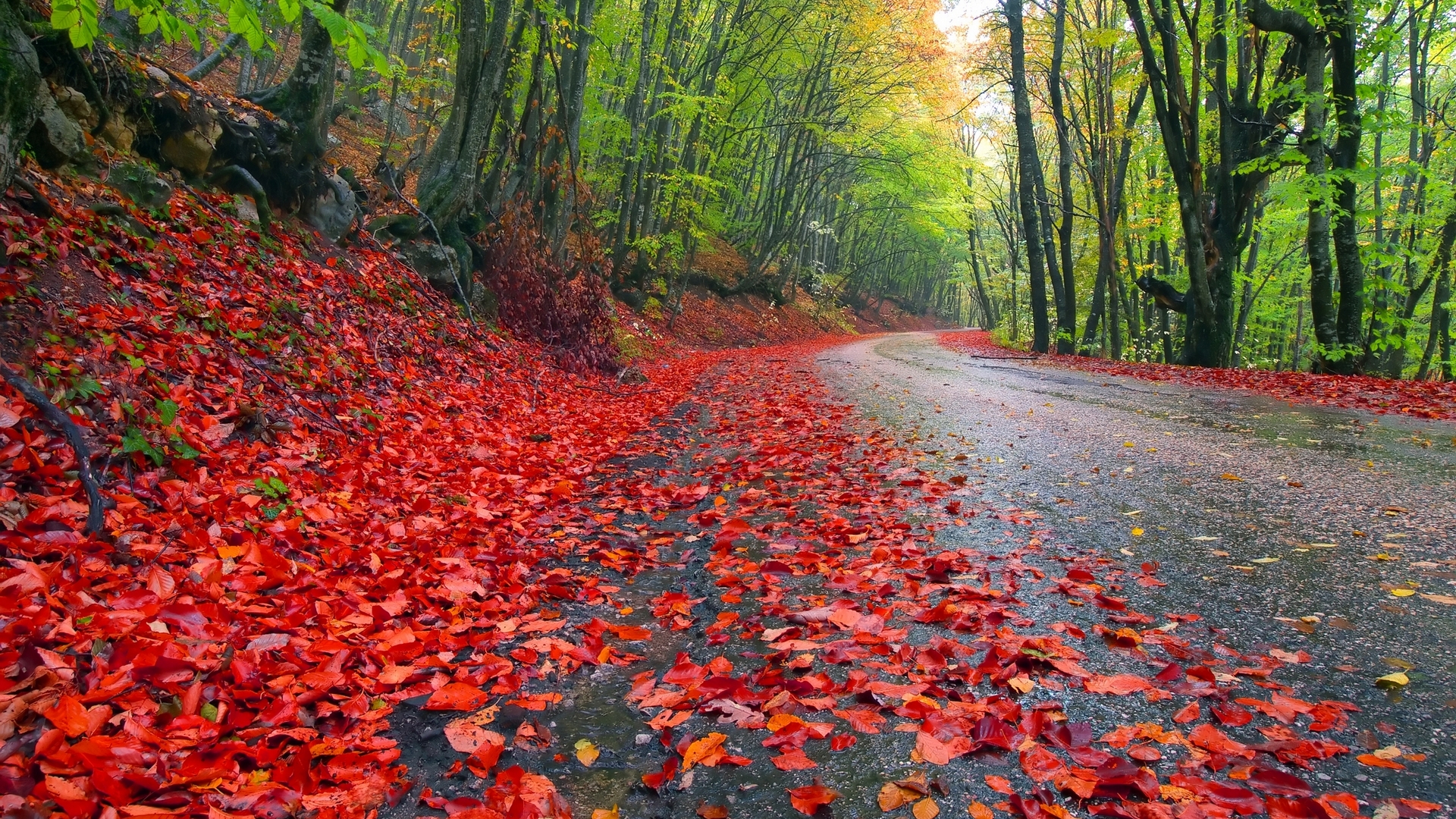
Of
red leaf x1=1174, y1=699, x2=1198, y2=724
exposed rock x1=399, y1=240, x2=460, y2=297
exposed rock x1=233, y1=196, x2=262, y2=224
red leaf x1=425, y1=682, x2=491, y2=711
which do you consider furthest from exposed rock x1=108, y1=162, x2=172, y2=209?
red leaf x1=1174, y1=699, x2=1198, y2=724

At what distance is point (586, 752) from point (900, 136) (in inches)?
1056

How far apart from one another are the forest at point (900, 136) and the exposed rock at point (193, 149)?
0.16ft

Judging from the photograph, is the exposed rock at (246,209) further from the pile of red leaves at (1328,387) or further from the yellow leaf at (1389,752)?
the pile of red leaves at (1328,387)

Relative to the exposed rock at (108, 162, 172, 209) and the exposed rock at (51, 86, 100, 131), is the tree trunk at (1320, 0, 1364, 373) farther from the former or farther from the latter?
the exposed rock at (51, 86, 100, 131)

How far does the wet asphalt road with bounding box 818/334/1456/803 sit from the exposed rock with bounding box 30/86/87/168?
20.0 ft

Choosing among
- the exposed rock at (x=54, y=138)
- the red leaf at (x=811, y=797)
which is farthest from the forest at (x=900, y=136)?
the red leaf at (x=811, y=797)

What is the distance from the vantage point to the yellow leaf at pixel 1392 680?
1.97 metres

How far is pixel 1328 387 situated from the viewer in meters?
8.14

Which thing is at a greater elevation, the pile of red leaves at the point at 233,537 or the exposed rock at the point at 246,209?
the exposed rock at the point at 246,209

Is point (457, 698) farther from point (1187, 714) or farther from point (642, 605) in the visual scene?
point (1187, 714)

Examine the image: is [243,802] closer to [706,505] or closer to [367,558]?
[367,558]

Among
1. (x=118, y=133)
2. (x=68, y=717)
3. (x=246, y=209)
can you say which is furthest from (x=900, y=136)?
(x=68, y=717)

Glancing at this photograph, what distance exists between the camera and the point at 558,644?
267 cm

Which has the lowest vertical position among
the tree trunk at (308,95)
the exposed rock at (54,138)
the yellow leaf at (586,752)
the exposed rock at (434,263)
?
the yellow leaf at (586,752)
